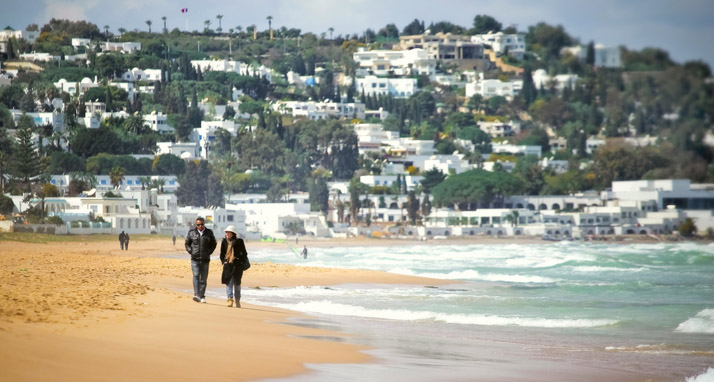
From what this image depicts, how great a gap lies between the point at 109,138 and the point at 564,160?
4649cm

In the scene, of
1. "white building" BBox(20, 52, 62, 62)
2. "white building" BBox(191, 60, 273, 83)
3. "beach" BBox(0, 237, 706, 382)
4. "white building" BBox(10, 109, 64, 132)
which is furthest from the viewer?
"white building" BBox(191, 60, 273, 83)

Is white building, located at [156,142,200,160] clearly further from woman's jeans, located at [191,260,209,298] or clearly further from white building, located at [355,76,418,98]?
woman's jeans, located at [191,260,209,298]

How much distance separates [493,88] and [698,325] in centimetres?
15302

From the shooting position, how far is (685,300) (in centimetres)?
2405

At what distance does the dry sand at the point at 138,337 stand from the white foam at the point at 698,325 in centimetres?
535

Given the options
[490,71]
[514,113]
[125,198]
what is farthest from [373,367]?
[490,71]

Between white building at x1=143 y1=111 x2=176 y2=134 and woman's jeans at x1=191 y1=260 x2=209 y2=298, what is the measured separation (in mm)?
114844

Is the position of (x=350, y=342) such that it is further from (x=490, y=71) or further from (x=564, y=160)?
(x=490, y=71)

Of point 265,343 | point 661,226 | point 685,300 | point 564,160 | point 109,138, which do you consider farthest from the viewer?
point 564,160

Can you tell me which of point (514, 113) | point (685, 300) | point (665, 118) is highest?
point (514, 113)

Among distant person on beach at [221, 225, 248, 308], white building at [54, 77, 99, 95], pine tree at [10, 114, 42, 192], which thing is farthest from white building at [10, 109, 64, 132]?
distant person on beach at [221, 225, 248, 308]

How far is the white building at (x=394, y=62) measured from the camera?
598 feet

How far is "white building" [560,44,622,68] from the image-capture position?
144ft

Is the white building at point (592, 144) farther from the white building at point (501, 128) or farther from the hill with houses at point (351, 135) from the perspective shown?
the white building at point (501, 128)
